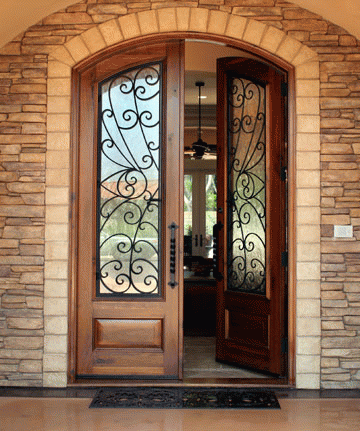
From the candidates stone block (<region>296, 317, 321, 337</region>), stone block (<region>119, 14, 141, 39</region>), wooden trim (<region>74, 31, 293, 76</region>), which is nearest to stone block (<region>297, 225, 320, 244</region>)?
stone block (<region>296, 317, 321, 337</region>)

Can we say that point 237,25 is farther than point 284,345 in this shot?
No

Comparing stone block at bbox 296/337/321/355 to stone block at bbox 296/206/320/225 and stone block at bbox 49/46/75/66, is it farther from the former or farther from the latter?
stone block at bbox 49/46/75/66

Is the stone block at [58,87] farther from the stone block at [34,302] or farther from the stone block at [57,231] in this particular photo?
the stone block at [34,302]

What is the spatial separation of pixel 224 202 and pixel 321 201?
1036 mm

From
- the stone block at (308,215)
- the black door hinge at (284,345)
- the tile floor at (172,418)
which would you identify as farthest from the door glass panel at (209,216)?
the tile floor at (172,418)

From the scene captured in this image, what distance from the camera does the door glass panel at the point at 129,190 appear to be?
488cm

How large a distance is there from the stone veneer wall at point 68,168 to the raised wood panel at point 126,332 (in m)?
0.30

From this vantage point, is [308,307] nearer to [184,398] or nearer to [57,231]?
[184,398]

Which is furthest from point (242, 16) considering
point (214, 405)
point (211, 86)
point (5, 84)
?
point (211, 86)

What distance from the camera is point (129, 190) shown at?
4.88 metres

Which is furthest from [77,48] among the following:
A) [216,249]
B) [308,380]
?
[308,380]

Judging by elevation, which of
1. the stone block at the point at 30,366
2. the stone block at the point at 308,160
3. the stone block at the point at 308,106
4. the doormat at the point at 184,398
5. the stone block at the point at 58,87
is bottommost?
the doormat at the point at 184,398

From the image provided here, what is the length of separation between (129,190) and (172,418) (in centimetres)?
181

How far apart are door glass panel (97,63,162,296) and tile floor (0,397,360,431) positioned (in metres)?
1.08
